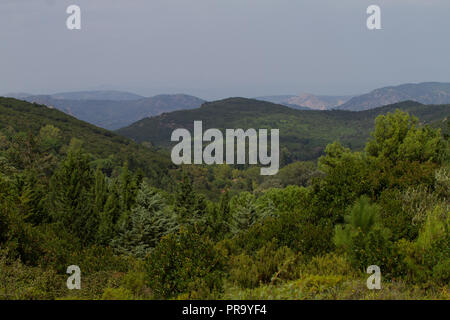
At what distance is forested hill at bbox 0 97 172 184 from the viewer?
9762cm

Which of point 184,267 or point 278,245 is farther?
point 278,245

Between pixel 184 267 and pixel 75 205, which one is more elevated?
pixel 184 267

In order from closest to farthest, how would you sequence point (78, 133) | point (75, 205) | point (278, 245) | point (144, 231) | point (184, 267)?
→ point (184, 267) < point (278, 245) < point (144, 231) < point (75, 205) < point (78, 133)

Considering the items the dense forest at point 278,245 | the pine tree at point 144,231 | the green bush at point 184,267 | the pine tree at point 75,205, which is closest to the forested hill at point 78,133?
the pine tree at point 75,205

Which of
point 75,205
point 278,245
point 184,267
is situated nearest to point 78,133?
point 75,205

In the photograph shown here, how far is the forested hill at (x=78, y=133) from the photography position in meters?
97.6

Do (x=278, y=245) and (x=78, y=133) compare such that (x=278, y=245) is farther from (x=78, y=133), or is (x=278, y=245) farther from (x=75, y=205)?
(x=78, y=133)

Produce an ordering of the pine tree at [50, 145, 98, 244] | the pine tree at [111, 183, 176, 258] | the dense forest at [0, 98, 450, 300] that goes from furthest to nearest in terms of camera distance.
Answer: the pine tree at [50, 145, 98, 244], the pine tree at [111, 183, 176, 258], the dense forest at [0, 98, 450, 300]

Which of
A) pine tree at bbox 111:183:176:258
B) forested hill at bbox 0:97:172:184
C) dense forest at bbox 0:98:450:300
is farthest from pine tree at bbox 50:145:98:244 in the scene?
forested hill at bbox 0:97:172:184

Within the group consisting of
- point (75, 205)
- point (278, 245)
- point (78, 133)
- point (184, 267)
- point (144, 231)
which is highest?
point (78, 133)

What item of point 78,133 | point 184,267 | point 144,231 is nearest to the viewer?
point 184,267

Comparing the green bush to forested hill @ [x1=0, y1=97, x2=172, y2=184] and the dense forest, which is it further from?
forested hill @ [x1=0, y1=97, x2=172, y2=184]

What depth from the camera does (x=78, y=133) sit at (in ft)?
387

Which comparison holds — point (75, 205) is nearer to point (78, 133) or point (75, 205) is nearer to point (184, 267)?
point (184, 267)
